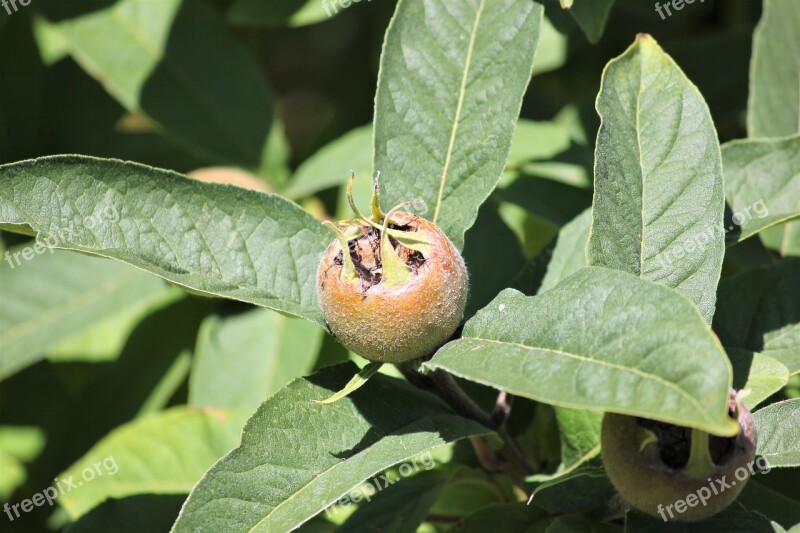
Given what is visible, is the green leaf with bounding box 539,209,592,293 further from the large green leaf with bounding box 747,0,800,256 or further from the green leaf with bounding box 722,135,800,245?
the large green leaf with bounding box 747,0,800,256

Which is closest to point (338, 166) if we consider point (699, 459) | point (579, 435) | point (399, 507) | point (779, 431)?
point (399, 507)

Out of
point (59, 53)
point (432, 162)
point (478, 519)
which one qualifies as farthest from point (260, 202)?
point (59, 53)

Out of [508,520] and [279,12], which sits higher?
[279,12]

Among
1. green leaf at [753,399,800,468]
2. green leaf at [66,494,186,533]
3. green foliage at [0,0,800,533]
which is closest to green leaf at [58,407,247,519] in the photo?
green foliage at [0,0,800,533]

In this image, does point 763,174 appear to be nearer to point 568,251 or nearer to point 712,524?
point 568,251

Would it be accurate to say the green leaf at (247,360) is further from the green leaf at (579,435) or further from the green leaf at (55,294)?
the green leaf at (579,435)

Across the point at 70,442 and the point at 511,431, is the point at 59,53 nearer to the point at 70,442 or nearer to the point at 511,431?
the point at 70,442
